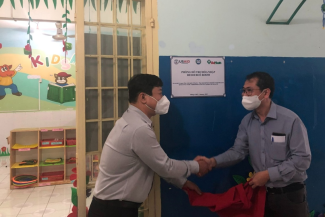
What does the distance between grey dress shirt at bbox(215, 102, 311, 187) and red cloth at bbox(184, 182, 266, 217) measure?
0.12 m

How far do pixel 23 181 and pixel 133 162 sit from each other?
12.2ft

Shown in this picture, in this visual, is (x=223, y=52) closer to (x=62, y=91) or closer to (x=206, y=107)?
(x=206, y=107)

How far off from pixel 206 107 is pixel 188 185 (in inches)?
25.5

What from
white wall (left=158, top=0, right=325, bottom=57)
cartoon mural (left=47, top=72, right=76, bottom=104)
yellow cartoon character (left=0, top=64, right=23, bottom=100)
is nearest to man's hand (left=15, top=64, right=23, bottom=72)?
yellow cartoon character (left=0, top=64, right=23, bottom=100)

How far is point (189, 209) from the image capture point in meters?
1.87

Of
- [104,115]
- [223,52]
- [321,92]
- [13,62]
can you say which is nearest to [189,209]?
[104,115]

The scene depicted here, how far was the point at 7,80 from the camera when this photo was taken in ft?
16.4

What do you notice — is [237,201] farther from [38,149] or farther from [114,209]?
[38,149]

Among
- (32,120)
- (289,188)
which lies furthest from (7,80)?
(289,188)

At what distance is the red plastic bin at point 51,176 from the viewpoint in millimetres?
4281

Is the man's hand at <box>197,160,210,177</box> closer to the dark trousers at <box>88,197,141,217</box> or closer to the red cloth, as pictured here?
the red cloth

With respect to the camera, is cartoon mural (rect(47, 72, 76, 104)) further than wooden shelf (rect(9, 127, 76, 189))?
Yes

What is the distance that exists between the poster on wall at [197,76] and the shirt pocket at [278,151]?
58cm

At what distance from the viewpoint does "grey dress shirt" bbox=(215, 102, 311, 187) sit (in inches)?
57.0
